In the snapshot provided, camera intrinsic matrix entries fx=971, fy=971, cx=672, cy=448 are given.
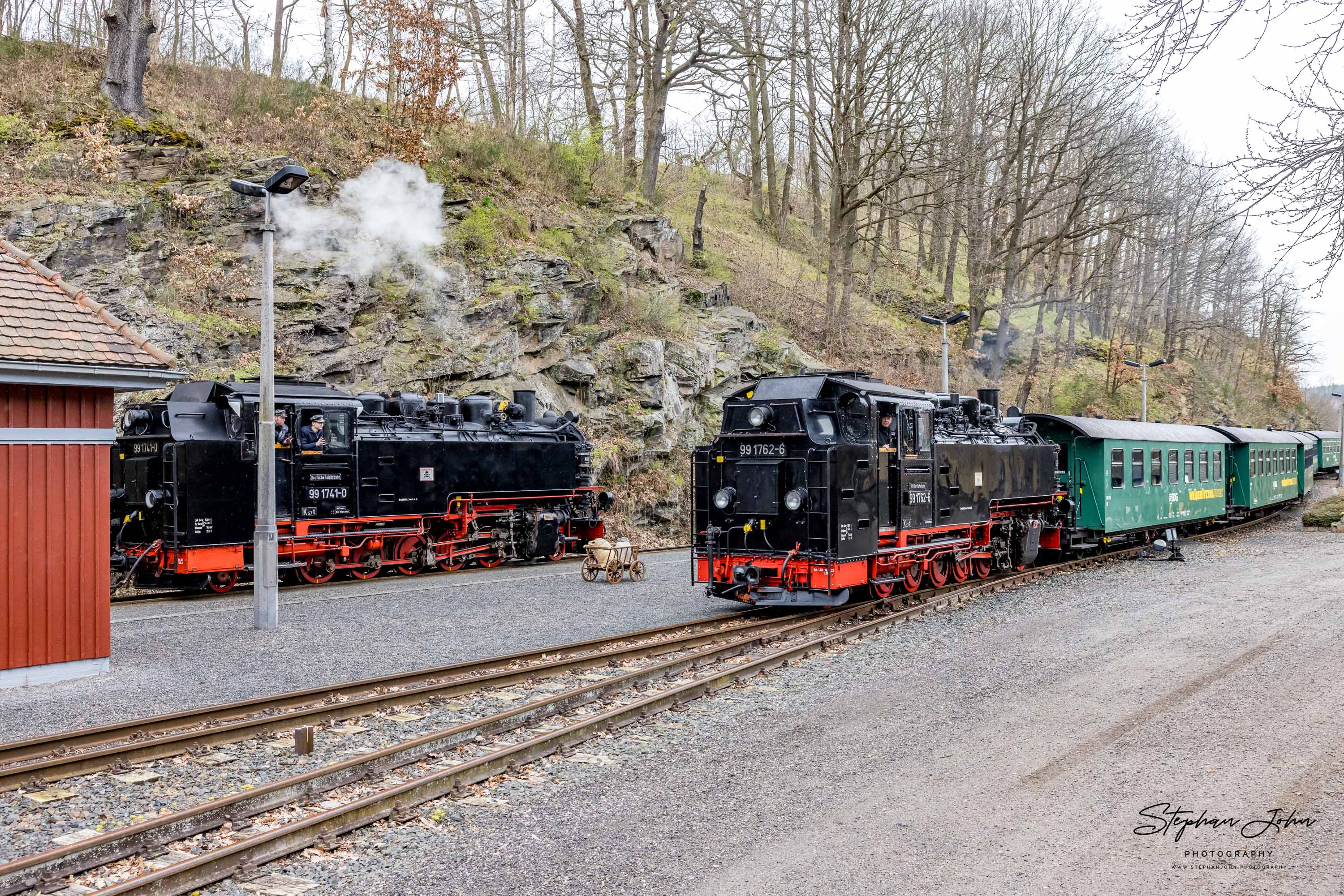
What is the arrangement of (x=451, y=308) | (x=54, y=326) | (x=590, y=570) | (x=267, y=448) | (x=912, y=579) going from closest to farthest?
(x=54, y=326) → (x=267, y=448) → (x=912, y=579) → (x=590, y=570) → (x=451, y=308)

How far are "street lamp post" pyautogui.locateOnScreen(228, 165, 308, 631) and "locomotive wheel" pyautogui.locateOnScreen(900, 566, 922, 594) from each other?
29.3ft

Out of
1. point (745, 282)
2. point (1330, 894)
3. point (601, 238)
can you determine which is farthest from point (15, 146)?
point (1330, 894)

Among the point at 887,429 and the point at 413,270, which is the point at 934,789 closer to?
the point at 887,429

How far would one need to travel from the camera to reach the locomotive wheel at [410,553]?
59.8 ft

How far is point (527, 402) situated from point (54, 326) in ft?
40.7

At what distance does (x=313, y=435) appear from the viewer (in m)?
16.2

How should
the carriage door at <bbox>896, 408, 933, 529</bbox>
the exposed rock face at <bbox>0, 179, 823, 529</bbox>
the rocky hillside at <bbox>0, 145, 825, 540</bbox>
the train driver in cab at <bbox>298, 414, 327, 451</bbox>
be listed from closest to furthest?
1. the carriage door at <bbox>896, 408, 933, 529</bbox>
2. the train driver in cab at <bbox>298, 414, 327, 451</bbox>
3. the exposed rock face at <bbox>0, 179, 823, 529</bbox>
4. the rocky hillside at <bbox>0, 145, 825, 540</bbox>

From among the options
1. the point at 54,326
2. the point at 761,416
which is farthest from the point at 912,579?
the point at 54,326

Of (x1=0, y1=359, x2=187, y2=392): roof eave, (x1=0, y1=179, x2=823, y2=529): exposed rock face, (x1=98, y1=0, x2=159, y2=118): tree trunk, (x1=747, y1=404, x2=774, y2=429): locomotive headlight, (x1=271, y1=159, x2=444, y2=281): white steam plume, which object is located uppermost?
(x1=98, y1=0, x2=159, y2=118): tree trunk

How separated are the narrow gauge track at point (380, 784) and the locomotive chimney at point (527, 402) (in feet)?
37.5

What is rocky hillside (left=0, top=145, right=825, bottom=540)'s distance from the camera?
21.2m

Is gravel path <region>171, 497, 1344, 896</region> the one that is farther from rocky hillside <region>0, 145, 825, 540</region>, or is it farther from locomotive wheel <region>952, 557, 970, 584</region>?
rocky hillside <region>0, 145, 825, 540</region>

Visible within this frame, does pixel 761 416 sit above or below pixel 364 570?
above

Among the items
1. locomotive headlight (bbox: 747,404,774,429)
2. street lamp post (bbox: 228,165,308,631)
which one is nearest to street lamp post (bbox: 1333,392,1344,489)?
locomotive headlight (bbox: 747,404,774,429)
